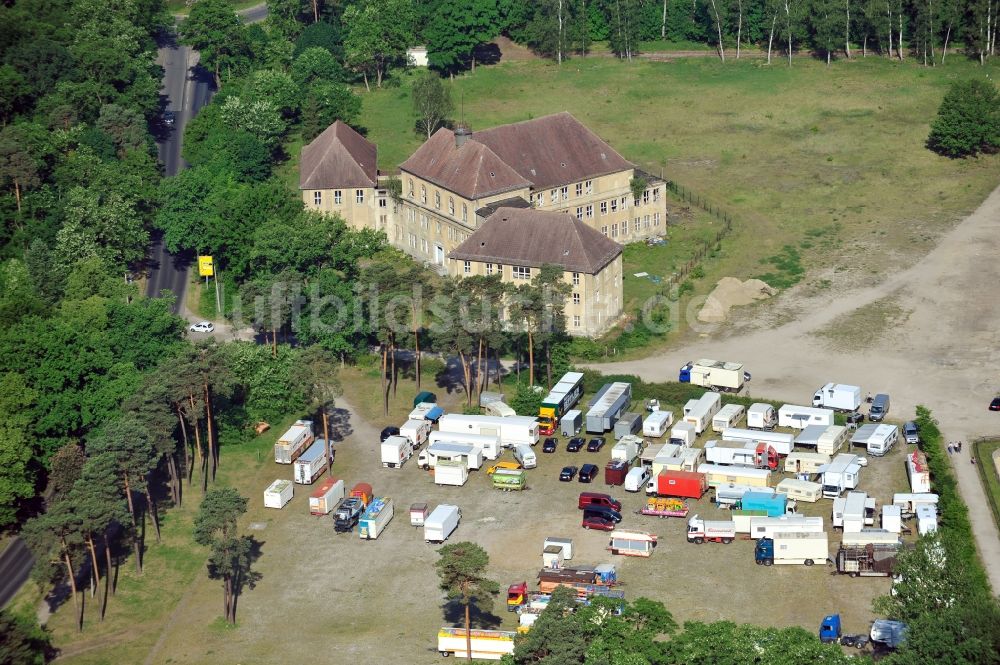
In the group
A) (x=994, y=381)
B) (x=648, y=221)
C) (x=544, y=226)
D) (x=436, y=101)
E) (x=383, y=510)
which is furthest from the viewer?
(x=436, y=101)

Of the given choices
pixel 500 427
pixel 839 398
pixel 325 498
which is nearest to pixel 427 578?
pixel 325 498

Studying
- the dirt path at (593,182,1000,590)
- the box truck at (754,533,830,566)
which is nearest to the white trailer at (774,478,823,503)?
the box truck at (754,533,830,566)

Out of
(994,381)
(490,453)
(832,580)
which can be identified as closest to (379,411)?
(490,453)

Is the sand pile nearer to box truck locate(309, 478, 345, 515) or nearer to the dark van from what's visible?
the dark van

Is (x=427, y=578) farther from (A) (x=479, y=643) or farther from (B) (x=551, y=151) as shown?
(B) (x=551, y=151)

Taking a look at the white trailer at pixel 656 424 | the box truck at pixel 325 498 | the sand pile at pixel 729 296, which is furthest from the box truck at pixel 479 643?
the sand pile at pixel 729 296

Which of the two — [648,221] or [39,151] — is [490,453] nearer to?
[648,221]
